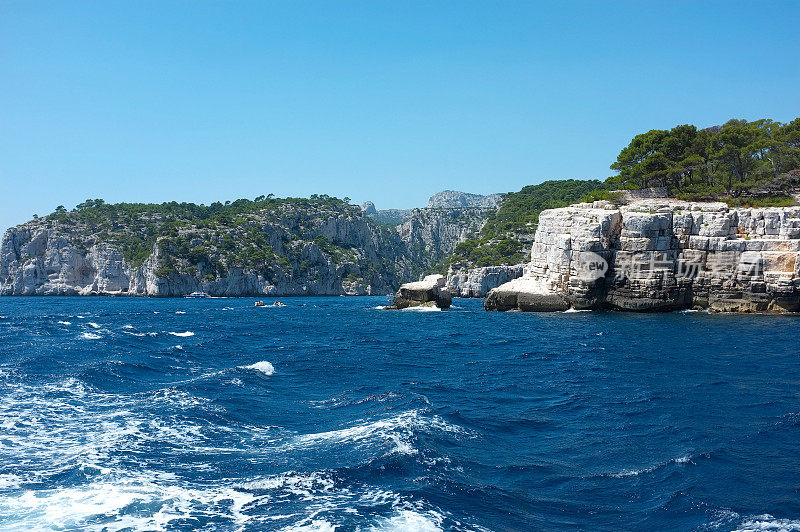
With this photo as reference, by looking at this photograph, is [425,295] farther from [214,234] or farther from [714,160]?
[214,234]

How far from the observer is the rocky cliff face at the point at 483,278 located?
102000mm

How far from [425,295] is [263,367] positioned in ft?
143

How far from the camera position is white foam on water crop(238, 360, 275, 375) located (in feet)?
77.7

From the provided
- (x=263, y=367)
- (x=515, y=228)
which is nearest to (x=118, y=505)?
(x=263, y=367)

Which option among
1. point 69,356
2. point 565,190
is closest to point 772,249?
point 69,356

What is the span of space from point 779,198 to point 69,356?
204 ft

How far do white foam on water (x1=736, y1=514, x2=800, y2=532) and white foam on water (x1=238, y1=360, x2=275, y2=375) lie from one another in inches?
723

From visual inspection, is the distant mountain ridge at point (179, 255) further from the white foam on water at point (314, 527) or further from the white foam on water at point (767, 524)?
the white foam on water at point (767, 524)

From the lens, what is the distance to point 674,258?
164ft

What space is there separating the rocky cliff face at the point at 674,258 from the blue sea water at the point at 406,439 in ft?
67.2

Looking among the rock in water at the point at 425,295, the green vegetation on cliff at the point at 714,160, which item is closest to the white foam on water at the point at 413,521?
the rock in water at the point at 425,295

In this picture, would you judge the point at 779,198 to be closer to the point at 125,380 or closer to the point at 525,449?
the point at 525,449

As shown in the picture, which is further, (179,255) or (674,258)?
(179,255)

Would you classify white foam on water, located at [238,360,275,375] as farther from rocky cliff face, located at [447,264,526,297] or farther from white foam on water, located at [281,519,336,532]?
rocky cliff face, located at [447,264,526,297]
